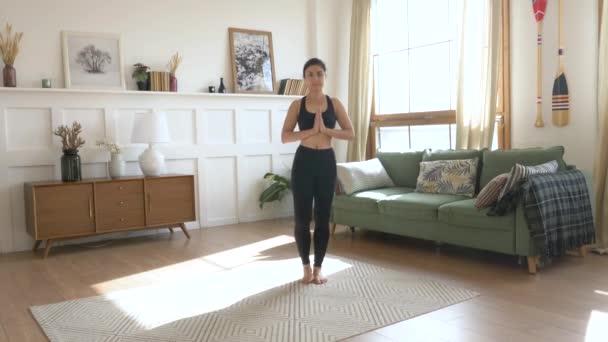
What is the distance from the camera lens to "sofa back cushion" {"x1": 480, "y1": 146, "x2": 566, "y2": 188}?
3.95m

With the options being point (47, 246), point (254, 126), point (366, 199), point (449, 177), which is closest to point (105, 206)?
point (47, 246)

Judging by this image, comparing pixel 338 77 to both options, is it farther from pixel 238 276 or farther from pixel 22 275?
pixel 22 275

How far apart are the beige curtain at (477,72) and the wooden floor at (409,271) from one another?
3.70 ft

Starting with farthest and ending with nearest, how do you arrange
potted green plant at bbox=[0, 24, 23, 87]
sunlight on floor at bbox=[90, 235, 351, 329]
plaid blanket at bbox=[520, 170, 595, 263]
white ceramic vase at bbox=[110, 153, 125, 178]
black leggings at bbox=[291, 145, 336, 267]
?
white ceramic vase at bbox=[110, 153, 125, 178], potted green plant at bbox=[0, 24, 23, 87], plaid blanket at bbox=[520, 170, 595, 263], black leggings at bbox=[291, 145, 336, 267], sunlight on floor at bbox=[90, 235, 351, 329]

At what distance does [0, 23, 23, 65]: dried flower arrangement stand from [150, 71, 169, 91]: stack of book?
118cm

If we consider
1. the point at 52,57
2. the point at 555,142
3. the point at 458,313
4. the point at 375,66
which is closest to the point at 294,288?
the point at 458,313

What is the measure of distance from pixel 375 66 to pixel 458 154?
6.86ft

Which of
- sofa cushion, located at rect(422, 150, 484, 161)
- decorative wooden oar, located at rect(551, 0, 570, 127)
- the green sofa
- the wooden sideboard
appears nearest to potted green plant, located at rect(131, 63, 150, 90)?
the wooden sideboard

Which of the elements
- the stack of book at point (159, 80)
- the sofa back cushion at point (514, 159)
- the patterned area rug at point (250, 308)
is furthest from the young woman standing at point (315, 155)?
the stack of book at point (159, 80)

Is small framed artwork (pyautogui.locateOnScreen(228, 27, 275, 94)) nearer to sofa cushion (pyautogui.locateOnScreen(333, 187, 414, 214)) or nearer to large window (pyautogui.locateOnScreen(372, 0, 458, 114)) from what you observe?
large window (pyautogui.locateOnScreen(372, 0, 458, 114))

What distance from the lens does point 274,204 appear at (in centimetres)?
620

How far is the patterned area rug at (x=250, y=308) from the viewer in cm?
261

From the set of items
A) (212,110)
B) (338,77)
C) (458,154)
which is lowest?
(458,154)

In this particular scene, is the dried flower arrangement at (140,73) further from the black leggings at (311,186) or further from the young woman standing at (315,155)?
the black leggings at (311,186)
